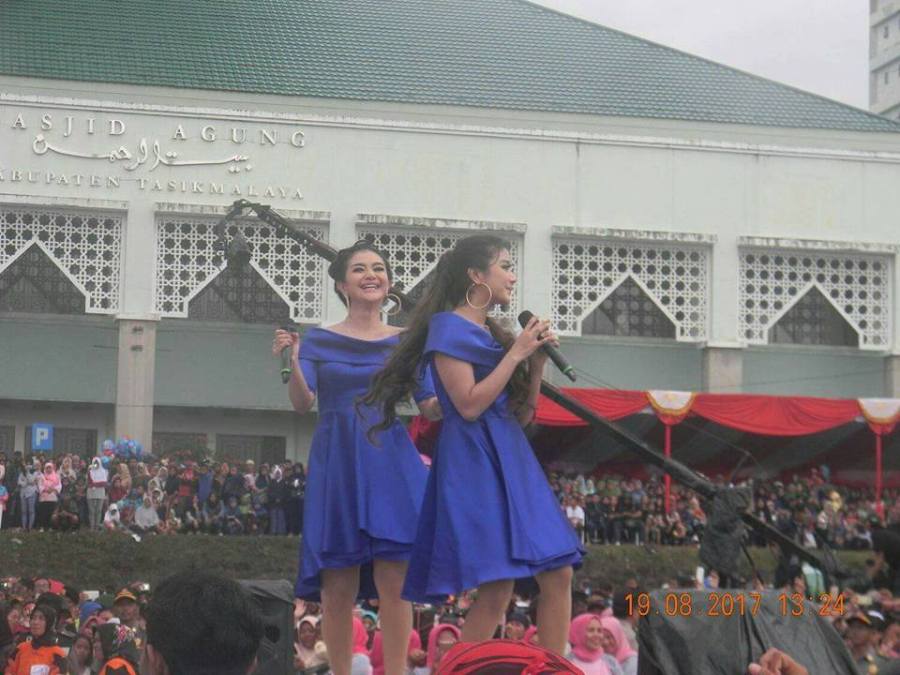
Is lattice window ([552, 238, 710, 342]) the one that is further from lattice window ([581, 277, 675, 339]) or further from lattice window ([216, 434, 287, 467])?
lattice window ([216, 434, 287, 467])

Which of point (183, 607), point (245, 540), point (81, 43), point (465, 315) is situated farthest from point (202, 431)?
point (183, 607)

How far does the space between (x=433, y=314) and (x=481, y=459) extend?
62cm

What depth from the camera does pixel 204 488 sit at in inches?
1025

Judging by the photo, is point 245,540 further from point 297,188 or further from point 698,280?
point 698,280

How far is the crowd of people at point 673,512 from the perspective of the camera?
88.0 feet

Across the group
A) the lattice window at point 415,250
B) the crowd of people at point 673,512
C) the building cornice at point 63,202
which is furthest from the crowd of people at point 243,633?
the lattice window at point 415,250

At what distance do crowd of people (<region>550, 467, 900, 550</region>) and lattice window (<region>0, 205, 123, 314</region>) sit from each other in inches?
366

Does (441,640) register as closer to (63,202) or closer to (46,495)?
(46,495)

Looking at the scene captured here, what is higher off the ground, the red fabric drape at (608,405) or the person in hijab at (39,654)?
the red fabric drape at (608,405)

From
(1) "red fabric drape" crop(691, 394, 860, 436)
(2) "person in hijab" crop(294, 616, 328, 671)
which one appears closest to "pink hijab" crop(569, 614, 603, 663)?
(2) "person in hijab" crop(294, 616, 328, 671)

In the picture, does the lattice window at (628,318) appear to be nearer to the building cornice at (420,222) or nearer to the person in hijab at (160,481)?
the building cornice at (420,222)

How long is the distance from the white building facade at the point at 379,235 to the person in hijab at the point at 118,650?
21.5m

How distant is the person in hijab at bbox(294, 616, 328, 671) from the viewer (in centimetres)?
891

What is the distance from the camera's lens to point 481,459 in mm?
5977
